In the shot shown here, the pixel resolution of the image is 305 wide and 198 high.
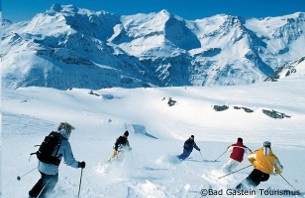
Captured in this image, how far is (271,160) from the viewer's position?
11.9 m

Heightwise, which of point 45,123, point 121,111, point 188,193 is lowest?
point 188,193

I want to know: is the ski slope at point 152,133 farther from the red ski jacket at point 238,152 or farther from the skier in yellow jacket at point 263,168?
the skier in yellow jacket at point 263,168

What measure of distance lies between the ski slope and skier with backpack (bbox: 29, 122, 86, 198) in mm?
1466

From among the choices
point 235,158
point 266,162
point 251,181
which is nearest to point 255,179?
point 251,181

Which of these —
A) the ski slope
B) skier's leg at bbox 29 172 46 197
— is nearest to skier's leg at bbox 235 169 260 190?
the ski slope

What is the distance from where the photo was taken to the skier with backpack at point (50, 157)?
32.1 feet

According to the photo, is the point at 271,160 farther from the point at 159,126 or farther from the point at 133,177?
the point at 159,126

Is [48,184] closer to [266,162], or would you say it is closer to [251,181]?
[251,181]

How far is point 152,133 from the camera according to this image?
5738 centimetres

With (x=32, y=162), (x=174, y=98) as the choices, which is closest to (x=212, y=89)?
(x=174, y=98)

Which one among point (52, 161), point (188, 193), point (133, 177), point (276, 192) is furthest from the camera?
point (133, 177)

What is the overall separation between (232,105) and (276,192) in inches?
2069

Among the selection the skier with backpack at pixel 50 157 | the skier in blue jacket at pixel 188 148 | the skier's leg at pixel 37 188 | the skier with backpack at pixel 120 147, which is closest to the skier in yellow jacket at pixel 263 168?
the skier with backpack at pixel 50 157

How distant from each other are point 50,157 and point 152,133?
47.7 metres
